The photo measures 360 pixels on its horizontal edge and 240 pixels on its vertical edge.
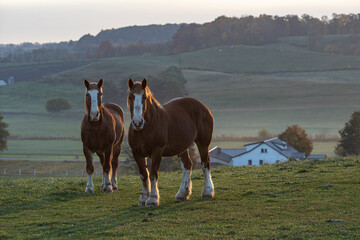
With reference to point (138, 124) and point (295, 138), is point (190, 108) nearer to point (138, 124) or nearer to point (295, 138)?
point (138, 124)

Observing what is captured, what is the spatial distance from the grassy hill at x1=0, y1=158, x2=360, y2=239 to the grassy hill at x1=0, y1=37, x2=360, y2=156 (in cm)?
6014

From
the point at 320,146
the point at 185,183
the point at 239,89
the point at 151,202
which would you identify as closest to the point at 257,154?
the point at 320,146

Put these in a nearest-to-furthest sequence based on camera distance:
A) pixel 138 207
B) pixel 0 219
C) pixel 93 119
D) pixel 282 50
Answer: pixel 0 219
pixel 138 207
pixel 93 119
pixel 282 50

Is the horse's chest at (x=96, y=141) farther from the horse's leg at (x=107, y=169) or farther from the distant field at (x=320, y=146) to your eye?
the distant field at (x=320, y=146)

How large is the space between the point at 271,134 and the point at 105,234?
249 feet

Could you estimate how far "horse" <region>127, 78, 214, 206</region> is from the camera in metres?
11.3

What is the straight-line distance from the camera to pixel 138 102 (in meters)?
11.1

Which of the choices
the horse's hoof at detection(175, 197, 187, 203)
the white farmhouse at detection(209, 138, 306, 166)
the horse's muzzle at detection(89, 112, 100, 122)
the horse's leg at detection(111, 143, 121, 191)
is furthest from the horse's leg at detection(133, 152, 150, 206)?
the white farmhouse at detection(209, 138, 306, 166)

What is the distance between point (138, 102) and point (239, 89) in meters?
115


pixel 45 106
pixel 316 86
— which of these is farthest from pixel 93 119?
pixel 316 86

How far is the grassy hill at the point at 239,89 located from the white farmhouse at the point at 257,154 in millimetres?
19695

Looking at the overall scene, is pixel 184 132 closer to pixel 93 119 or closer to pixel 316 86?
pixel 93 119

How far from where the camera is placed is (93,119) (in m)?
13.1

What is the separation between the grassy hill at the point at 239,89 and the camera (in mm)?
96938
